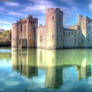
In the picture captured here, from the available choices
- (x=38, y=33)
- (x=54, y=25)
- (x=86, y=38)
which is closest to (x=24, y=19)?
(x=38, y=33)

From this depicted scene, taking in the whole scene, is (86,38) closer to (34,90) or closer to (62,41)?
(62,41)

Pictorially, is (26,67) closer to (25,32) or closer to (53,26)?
(53,26)

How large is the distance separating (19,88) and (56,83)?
4.07ft

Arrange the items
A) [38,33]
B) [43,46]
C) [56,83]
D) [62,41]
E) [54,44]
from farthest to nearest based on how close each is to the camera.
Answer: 1. [38,33]
2. [43,46]
3. [62,41]
4. [54,44]
5. [56,83]

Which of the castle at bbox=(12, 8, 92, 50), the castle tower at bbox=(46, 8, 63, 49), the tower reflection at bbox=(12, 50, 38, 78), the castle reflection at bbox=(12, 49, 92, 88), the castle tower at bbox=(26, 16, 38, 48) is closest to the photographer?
the castle reflection at bbox=(12, 49, 92, 88)

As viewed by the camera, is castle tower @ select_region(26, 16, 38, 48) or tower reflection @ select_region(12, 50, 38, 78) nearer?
tower reflection @ select_region(12, 50, 38, 78)

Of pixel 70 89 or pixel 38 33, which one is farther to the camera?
pixel 38 33

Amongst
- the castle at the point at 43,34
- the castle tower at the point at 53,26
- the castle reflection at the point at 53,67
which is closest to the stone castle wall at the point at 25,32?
the castle at the point at 43,34

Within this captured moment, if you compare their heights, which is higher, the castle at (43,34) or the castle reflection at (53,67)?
the castle at (43,34)

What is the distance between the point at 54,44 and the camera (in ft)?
79.9

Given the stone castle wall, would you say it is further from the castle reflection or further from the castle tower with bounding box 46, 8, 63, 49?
the castle reflection

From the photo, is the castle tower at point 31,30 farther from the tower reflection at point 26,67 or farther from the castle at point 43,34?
the tower reflection at point 26,67

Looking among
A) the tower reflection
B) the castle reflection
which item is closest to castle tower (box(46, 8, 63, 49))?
the castle reflection

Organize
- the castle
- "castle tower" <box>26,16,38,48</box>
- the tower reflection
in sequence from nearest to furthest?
the tower reflection, the castle, "castle tower" <box>26,16,38,48</box>
